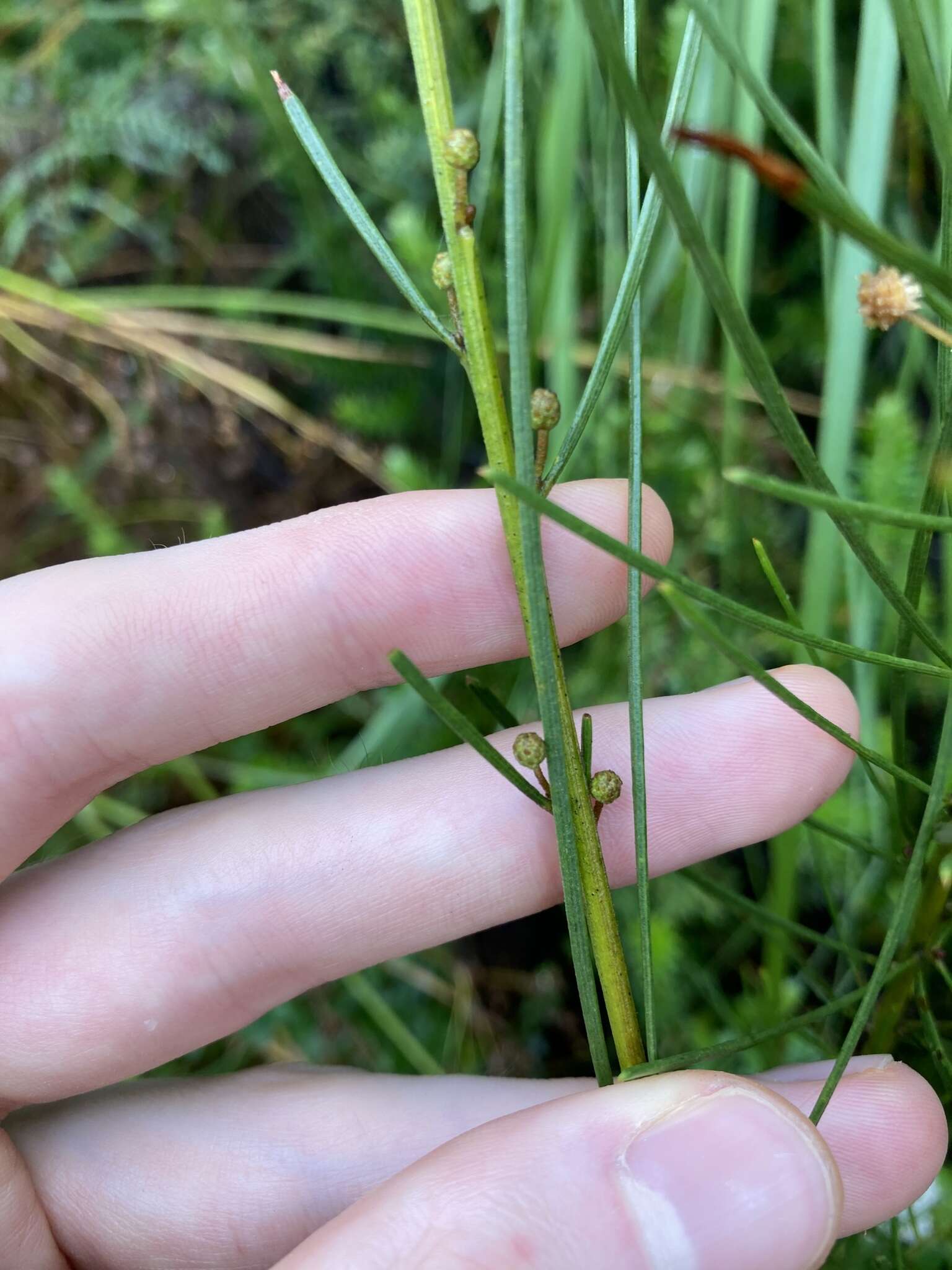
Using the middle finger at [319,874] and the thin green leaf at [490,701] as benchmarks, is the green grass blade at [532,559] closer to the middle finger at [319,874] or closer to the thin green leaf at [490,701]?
the thin green leaf at [490,701]

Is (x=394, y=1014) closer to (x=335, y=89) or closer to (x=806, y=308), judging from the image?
(x=806, y=308)

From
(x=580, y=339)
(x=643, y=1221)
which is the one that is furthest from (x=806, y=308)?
(x=643, y=1221)

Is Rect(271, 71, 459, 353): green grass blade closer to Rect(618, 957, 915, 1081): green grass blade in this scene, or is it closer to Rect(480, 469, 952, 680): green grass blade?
Rect(480, 469, 952, 680): green grass blade

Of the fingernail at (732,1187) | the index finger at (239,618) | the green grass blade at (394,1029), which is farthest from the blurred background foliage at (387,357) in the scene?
the fingernail at (732,1187)

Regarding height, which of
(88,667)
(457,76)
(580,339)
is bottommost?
(88,667)

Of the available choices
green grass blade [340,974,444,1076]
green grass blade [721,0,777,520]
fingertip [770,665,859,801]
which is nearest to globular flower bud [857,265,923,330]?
fingertip [770,665,859,801]

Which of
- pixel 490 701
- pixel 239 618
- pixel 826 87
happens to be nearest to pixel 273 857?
pixel 239 618

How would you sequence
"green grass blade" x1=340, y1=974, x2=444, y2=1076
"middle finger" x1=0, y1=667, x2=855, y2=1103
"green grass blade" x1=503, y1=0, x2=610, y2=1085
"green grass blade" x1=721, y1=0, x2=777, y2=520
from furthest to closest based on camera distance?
"green grass blade" x1=340, y1=974, x2=444, y2=1076 < "green grass blade" x1=721, y1=0, x2=777, y2=520 < "middle finger" x1=0, y1=667, x2=855, y2=1103 < "green grass blade" x1=503, y1=0, x2=610, y2=1085
